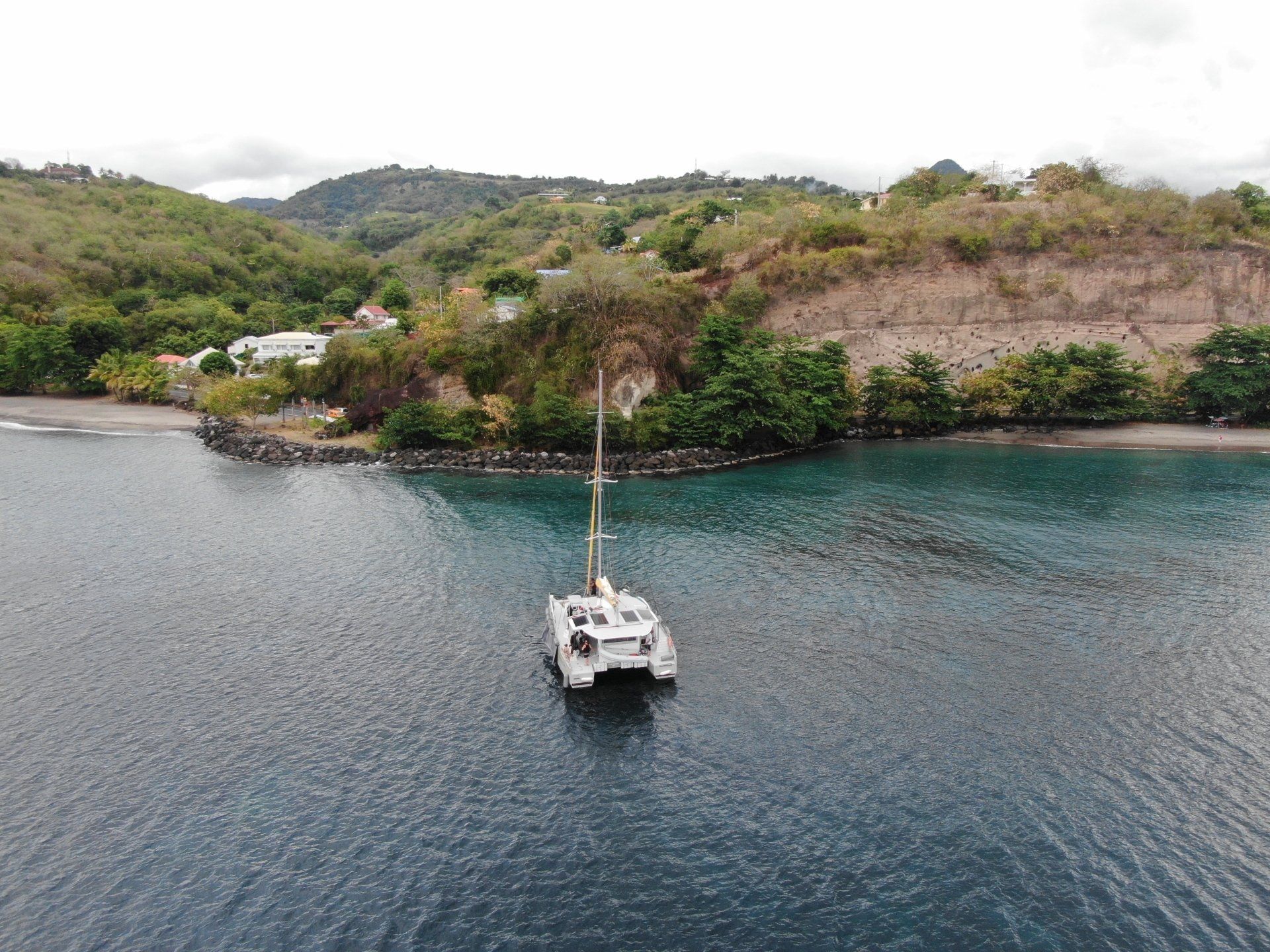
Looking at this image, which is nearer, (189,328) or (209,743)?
(209,743)

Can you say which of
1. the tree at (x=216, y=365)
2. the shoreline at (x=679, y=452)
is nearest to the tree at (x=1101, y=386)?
the shoreline at (x=679, y=452)

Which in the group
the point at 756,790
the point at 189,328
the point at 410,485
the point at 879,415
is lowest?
the point at 756,790

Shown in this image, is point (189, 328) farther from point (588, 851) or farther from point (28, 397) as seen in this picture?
point (588, 851)

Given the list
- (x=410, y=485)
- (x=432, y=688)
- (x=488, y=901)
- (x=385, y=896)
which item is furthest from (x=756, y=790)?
(x=410, y=485)

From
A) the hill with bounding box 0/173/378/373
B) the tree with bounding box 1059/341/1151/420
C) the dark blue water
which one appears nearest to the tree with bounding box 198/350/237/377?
the hill with bounding box 0/173/378/373

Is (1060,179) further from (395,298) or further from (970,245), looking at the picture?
(395,298)

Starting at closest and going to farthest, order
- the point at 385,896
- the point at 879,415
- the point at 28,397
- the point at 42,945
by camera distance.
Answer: the point at 42,945
the point at 385,896
the point at 879,415
the point at 28,397

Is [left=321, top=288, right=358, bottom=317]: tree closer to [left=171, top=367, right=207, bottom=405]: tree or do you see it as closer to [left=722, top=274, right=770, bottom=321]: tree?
[left=171, top=367, right=207, bottom=405]: tree
